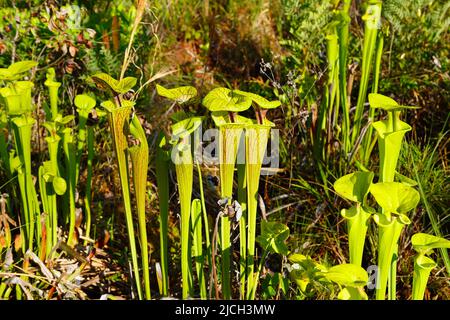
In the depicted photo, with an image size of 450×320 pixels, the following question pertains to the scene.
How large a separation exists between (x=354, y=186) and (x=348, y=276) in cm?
17

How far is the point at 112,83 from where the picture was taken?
1.17 metres

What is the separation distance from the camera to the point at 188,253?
4.45ft

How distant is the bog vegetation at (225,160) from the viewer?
1.18 m

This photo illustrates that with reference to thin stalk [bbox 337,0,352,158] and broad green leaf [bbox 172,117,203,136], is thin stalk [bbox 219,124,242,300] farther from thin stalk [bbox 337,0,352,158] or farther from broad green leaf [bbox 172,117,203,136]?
thin stalk [bbox 337,0,352,158]

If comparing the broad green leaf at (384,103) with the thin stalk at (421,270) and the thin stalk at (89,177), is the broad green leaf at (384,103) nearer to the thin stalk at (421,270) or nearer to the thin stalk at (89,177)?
the thin stalk at (421,270)

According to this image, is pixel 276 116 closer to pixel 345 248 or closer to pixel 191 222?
pixel 345 248

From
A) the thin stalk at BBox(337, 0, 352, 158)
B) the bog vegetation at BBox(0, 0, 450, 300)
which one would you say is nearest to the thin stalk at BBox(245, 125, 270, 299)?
the bog vegetation at BBox(0, 0, 450, 300)

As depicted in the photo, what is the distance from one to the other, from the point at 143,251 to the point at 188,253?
4.2 inches

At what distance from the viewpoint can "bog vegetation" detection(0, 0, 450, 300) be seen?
46.5 inches

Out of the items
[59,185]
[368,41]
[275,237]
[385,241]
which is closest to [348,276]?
[385,241]

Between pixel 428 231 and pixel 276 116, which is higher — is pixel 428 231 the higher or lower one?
the lower one

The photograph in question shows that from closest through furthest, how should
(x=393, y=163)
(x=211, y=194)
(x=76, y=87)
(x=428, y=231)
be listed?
(x=393, y=163)
(x=428, y=231)
(x=211, y=194)
(x=76, y=87)

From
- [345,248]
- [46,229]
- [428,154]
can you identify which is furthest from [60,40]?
[428,154]

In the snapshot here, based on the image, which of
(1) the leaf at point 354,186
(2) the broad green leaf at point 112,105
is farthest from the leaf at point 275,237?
(2) the broad green leaf at point 112,105
